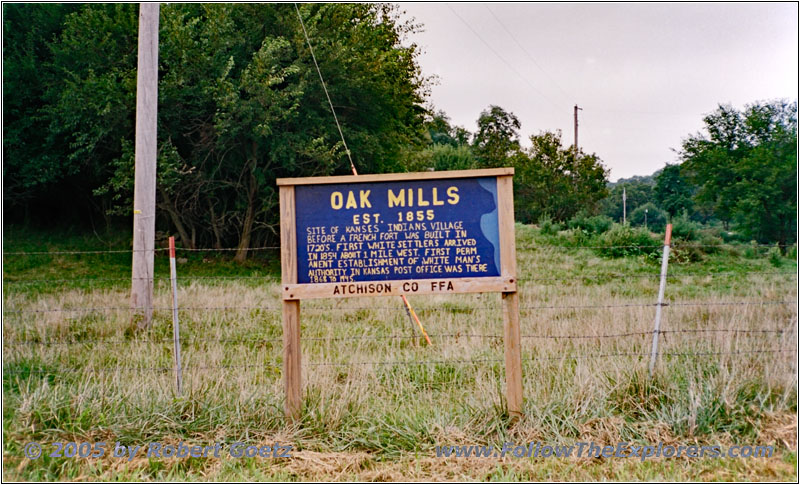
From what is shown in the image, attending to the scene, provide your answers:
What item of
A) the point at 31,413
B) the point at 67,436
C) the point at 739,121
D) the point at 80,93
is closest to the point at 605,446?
the point at 67,436

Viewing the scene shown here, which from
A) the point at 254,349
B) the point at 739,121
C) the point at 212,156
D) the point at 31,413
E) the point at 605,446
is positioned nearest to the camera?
the point at 605,446

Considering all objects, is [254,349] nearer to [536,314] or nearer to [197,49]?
[536,314]

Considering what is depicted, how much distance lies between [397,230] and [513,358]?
131cm

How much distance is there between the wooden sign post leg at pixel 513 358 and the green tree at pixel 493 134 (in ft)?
147

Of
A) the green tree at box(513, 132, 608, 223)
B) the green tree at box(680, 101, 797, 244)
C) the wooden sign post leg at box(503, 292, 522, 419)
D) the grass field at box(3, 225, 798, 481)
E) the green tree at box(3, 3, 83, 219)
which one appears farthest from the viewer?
the green tree at box(513, 132, 608, 223)

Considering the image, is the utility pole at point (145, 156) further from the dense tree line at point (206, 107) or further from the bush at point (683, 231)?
the bush at point (683, 231)

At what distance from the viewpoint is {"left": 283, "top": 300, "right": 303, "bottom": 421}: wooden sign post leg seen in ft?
15.0

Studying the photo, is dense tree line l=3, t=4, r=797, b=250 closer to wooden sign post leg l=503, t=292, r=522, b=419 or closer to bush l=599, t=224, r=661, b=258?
bush l=599, t=224, r=661, b=258

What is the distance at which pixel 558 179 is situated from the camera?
3856cm

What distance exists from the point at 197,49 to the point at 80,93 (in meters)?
3.29

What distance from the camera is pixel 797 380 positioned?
15.5 feet

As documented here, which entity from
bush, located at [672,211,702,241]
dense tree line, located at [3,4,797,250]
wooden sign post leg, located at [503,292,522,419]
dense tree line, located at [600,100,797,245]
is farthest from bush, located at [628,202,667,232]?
wooden sign post leg, located at [503,292,522,419]

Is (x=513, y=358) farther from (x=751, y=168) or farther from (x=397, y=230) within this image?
(x=751, y=168)

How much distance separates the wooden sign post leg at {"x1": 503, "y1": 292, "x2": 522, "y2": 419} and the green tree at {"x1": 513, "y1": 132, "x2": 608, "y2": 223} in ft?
111
